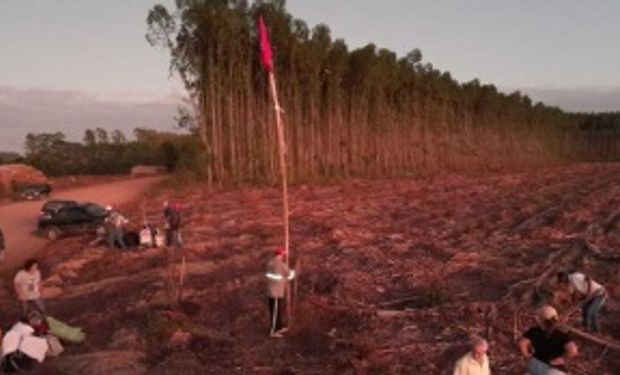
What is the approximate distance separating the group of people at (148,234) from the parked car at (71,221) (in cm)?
473

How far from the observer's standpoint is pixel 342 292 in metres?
17.7

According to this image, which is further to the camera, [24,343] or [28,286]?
[28,286]

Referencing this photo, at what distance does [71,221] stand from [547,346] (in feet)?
86.1

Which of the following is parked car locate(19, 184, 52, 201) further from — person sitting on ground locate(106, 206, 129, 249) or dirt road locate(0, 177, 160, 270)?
person sitting on ground locate(106, 206, 129, 249)

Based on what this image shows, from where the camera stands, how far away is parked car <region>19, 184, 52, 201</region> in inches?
1978

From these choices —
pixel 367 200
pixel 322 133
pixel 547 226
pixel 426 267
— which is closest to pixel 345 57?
pixel 322 133

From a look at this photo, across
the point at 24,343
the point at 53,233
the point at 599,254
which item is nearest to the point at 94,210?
the point at 53,233

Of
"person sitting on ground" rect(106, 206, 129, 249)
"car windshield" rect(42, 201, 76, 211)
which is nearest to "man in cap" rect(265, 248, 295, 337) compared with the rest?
"person sitting on ground" rect(106, 206, 129, 249)

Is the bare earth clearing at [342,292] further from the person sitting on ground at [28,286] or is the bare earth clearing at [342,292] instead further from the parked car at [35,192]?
the parked car at [35,192]

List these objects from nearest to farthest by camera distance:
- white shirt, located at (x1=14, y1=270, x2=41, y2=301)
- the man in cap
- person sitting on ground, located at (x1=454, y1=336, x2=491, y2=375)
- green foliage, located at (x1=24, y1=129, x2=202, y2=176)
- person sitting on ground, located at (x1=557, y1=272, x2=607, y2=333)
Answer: person sitting on ground, located at (x1=454, y1=336, x2=491, y2=375) → person sitting on ground, located at (x1=557, y1=272, x2=607, y2=333) → the man in cap → white shirt, located at (x1=14, y1=270, x2=41, y2=301) → green foliage, located at (x1=24, y1=129, x2=202, y2=176)

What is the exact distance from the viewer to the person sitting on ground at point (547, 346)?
9867 mm

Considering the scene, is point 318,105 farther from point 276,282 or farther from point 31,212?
point 276,282

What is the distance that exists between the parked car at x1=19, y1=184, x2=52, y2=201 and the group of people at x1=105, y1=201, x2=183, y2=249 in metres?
24.0

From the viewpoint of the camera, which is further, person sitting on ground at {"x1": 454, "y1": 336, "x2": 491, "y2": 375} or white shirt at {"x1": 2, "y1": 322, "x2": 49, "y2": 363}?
white shirt at {"x1": 2, "y1": 322, "x2": 49, "y2": 363}
